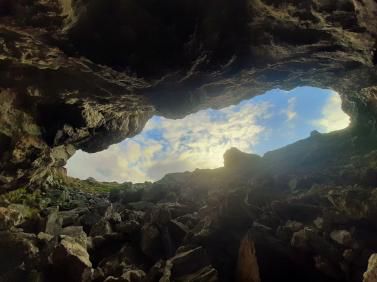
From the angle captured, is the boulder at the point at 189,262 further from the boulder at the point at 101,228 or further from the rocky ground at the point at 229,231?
the boulder at the point at 101,228

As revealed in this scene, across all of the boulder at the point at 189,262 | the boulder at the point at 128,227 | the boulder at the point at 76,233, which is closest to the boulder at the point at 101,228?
the boulder at the point at 128,227

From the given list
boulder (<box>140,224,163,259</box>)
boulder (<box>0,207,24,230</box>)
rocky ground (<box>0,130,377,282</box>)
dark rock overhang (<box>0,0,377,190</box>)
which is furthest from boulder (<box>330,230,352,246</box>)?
boulder (<box>0,207,24,230</box>)

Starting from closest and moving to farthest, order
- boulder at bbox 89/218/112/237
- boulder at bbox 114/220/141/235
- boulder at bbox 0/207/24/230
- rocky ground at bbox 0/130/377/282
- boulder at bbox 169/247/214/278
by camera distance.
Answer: rocky ground at bbox 0/130/377/282, boulder at bbox 169/247/214/278, boulder at bbox 0/207/24/230, boulder at bbox 89/218/112/237, boulder at bbox 114/220/141/235

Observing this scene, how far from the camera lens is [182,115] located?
62.0 ft

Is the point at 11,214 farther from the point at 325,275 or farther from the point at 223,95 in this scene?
the point at 325,275

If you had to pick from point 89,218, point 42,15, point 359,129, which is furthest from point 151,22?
point 359,129

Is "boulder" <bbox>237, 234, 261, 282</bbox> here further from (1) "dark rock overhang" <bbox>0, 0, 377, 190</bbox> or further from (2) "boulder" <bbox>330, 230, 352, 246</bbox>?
(1) "dark rock overhang" <bbox>0, 0, 377, 190</bbox>

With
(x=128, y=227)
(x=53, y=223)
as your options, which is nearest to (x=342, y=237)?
(x=128, y=227)

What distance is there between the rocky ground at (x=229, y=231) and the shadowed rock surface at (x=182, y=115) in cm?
8

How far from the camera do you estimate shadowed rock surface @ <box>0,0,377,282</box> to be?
11820mm

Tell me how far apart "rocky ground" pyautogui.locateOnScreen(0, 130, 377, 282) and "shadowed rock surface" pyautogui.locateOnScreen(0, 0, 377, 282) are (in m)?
0.08

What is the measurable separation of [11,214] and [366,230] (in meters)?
20.6

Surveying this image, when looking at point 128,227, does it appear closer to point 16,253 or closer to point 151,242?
point 151,242

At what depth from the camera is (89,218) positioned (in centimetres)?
2355
